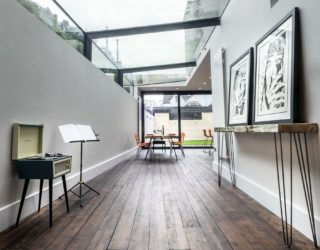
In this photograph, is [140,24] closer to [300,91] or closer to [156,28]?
[156,28]

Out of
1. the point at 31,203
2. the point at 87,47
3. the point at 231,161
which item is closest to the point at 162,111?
the point at 87,47

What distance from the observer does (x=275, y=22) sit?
2258mm

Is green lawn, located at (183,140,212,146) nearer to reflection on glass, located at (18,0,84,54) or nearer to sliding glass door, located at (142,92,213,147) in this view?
sliding glass door, located at (142,92,213,147)

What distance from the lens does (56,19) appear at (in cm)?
319

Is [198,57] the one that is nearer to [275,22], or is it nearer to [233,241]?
[275,22]

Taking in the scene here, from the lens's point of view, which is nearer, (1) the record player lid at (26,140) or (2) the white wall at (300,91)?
(2) the white wall at (300,91)

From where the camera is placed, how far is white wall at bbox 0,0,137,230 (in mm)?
2018

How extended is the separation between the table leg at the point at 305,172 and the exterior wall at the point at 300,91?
0.15 feet

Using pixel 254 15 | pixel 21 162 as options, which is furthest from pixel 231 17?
pixel 21 162

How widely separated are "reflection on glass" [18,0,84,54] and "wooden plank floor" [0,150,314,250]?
8.27 feet

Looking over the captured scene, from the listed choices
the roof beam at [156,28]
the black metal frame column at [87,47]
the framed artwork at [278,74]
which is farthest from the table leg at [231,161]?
the black metal frame column at [87,47]

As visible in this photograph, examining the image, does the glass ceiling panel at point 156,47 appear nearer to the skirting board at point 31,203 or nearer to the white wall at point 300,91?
the white wall at point 300,91

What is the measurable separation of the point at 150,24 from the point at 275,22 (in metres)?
2.77

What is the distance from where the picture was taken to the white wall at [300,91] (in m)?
1.70
